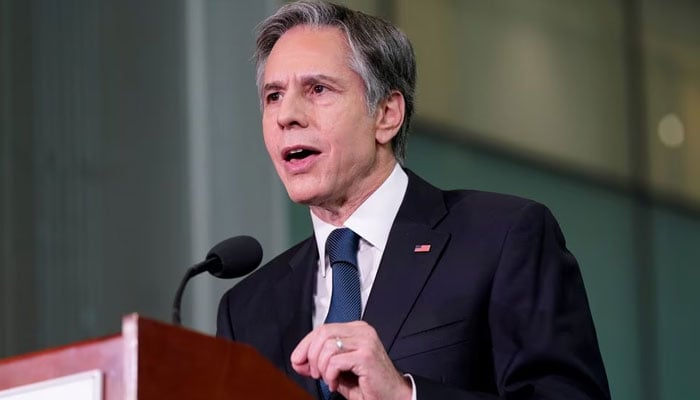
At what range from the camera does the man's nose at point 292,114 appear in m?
2.78

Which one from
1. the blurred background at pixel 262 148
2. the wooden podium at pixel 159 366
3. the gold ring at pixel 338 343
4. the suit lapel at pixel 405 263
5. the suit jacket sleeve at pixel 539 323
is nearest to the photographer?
the wooden podium at pixel 159 366

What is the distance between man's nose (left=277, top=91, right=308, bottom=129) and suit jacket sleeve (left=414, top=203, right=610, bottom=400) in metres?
0.45

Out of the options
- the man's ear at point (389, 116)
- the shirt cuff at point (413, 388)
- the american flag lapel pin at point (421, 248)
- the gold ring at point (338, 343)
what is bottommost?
the shirt cuff at point (413, 388)

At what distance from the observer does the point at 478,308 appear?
256cm

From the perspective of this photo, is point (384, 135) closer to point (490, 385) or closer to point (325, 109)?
point (325, 109)

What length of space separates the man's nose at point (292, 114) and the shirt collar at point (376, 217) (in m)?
0.20

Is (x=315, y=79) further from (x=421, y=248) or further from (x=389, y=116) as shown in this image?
(x=421, y=248)

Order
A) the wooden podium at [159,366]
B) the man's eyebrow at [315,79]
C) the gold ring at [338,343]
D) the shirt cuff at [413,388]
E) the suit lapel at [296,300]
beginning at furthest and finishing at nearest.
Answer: the man's eyebrow at [315,79] → the suit lapel at [296,300] → the shirt cuff at [413,388] → the gold ring at [338,343] → the wooden podium at [159,366]

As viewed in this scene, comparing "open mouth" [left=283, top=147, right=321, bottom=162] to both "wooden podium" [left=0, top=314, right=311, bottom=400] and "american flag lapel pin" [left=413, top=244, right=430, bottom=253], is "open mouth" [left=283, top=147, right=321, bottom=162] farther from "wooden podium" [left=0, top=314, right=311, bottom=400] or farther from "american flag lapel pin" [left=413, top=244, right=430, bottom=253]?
"wooden podium" [left=0, top=314, right=311, bottom=400]

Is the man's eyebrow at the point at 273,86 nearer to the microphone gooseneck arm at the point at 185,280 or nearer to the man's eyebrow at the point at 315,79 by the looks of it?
the man's eyebrow at the point at 315,79

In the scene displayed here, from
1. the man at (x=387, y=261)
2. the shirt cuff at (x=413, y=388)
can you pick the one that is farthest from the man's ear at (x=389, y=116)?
the shirt cuff at (x=413, y=388)

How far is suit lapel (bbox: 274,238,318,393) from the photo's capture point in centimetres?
273

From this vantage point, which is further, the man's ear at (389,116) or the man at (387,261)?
the man's ear at (389,116)

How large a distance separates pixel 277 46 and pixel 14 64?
2787 mm
